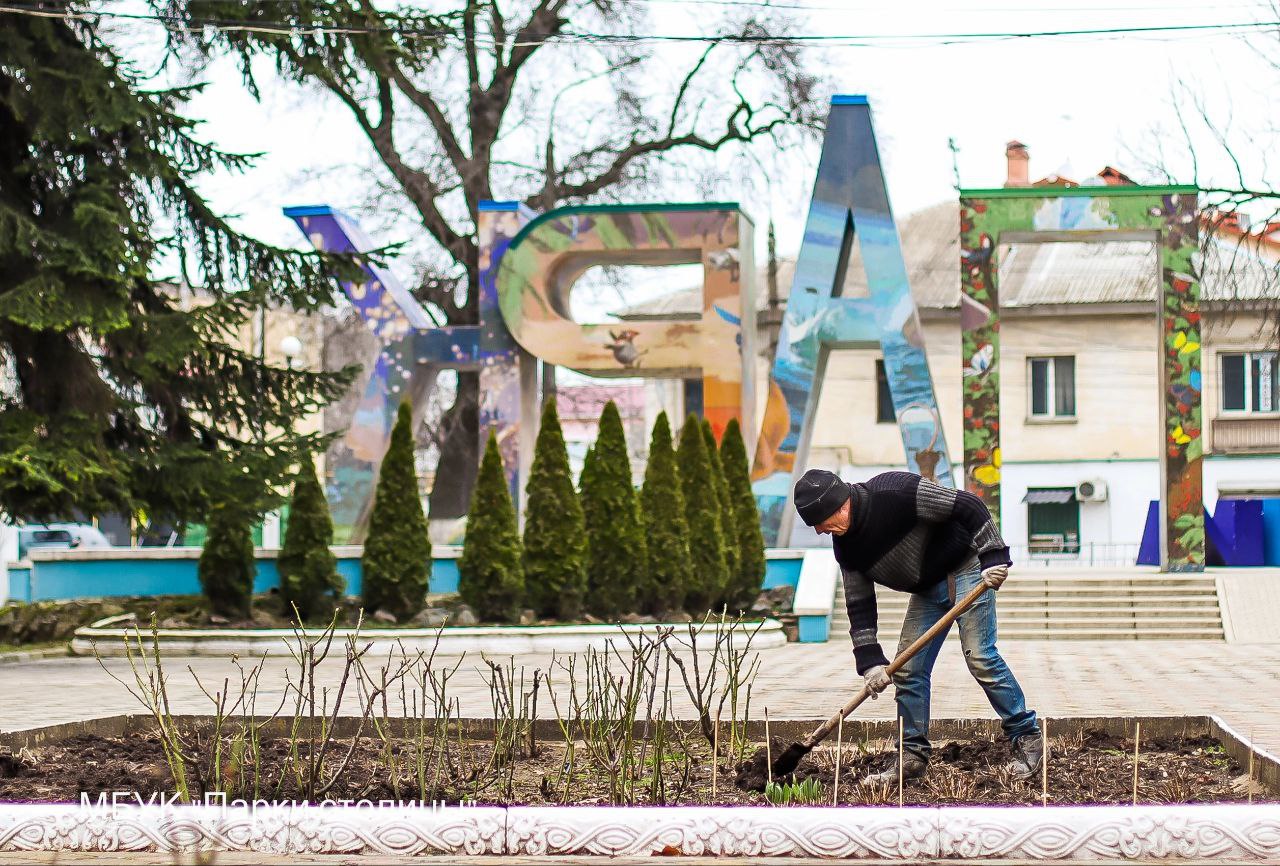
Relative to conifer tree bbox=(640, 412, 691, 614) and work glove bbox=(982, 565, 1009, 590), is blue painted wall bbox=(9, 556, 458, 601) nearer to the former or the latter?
conifer tree bbox=(640, 412, 691, 614)

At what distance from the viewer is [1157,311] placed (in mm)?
20562

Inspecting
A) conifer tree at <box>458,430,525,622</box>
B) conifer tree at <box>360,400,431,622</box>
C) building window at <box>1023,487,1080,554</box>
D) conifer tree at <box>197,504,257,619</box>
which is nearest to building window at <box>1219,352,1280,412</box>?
building window at <box>1023,487,1080,554</box>

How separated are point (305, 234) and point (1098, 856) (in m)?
18.7

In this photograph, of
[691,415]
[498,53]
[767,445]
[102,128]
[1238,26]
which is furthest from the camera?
[498,53]

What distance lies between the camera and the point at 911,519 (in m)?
6.47

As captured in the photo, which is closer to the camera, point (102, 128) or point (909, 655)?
point (909, 655)

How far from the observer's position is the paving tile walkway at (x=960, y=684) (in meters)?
9.68

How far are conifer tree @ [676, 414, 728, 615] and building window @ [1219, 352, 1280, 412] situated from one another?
65.3 ft

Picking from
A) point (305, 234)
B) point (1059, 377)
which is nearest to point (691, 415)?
point (305, 234)

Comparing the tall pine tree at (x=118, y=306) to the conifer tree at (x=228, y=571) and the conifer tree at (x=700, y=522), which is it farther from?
the conifer tree at (x=700, y=522)

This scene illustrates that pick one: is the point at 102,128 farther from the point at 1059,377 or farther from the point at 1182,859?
the point at 1059,377

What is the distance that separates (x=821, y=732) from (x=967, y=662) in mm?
765

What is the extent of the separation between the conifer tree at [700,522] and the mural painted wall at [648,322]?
Answer: 5.13 feet

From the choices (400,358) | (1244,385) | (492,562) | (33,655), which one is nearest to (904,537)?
(492,562)
